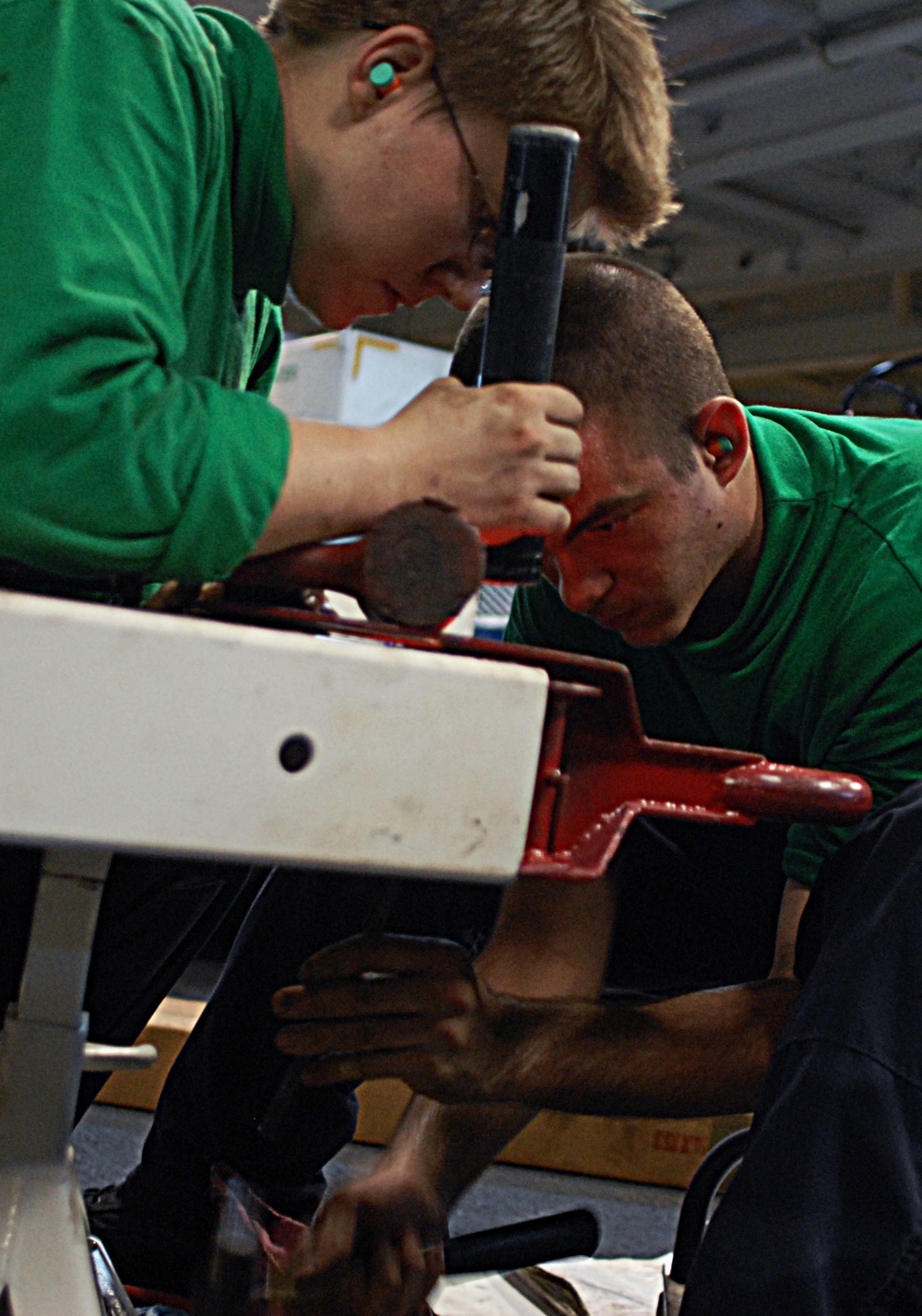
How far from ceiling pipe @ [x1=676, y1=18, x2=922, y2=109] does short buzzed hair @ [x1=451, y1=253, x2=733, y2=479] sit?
6.15 ft

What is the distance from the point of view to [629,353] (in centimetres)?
116

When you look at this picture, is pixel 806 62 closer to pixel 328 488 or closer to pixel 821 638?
pixel 821 638

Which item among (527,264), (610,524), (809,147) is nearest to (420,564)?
(527,264)

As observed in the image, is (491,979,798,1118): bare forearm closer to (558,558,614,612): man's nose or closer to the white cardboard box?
(558,558,614,612): man's nose

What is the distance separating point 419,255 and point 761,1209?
64cm

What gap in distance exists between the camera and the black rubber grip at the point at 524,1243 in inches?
44.5

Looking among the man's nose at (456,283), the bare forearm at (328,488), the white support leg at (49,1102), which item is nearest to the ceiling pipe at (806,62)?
the man's nose at (456,283)

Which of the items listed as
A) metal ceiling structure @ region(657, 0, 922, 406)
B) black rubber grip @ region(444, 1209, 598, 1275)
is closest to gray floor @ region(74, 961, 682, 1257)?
black rubber grip @ region(444, 1209, 598, 1275)

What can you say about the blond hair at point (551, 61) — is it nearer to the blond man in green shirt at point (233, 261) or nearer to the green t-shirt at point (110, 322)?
the blond man in green shirt at point (233, 261)

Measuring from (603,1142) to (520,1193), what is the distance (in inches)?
7.6

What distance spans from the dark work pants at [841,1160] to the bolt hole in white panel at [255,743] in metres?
0.30

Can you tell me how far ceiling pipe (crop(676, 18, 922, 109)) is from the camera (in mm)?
2951

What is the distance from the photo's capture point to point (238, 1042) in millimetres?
1136

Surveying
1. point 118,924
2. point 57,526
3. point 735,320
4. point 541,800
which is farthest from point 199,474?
point 735,320
